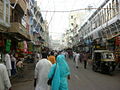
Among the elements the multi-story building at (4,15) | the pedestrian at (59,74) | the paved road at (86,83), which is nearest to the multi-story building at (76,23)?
the multi-story building at (4,15)

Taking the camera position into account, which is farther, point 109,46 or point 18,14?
point 109,46

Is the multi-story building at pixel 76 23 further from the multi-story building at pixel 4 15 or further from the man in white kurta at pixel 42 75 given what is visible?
the man in white kurta at pixel 42 75

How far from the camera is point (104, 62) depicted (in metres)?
18.4

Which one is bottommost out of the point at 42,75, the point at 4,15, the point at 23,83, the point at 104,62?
the point at 23,83

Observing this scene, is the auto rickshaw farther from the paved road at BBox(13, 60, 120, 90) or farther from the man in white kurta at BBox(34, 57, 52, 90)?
the man in white kurta at BBox(34, 57, 52, 90)

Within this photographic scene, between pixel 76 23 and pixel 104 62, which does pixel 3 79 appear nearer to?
pixel 104 62

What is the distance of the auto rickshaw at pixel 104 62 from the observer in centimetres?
1831

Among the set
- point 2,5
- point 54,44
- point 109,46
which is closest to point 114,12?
point 109,46

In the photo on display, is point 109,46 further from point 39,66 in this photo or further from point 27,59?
point 39,66

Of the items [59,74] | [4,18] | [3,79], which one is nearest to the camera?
→ [3,79]

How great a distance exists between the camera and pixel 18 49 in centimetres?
2100

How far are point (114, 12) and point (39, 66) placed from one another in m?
23.7

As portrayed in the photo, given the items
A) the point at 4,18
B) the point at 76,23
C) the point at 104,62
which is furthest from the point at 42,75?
the point at 76,23

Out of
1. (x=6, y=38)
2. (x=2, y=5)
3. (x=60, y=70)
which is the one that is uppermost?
(x=2, y=5)
